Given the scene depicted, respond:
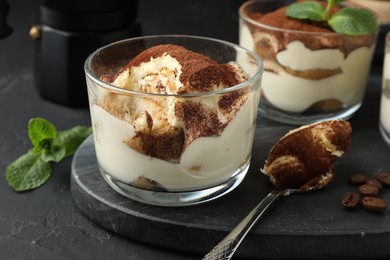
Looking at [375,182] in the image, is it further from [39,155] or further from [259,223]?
[39,155]

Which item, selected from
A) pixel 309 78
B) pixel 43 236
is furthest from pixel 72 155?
pixel 309 78

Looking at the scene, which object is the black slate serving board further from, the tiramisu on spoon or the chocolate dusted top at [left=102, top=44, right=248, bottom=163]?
the chocolate dusted top at [left=102, top=44, right=248, bottom=163]

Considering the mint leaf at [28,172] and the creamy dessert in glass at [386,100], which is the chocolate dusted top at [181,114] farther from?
the creamy dessert in glass at [386,100]

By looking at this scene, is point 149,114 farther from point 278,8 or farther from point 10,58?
point 10,58

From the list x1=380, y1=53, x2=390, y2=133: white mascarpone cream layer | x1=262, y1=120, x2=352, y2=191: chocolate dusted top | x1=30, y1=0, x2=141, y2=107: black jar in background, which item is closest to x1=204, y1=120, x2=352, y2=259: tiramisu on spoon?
x1=262, y1=120, x2=352, y2=191: chocolate dusted top

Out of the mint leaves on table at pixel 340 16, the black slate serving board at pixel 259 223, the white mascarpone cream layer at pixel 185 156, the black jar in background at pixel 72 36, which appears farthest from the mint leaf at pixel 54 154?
the mint leaves on table at pixel 340 16

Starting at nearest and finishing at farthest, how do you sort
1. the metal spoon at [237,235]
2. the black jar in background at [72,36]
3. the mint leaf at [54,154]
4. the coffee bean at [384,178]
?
the metal spoon at [237,235]
the coffee bean at [384,178]
the mint leaf at [54,154]
the black jar in background at [72,36]
